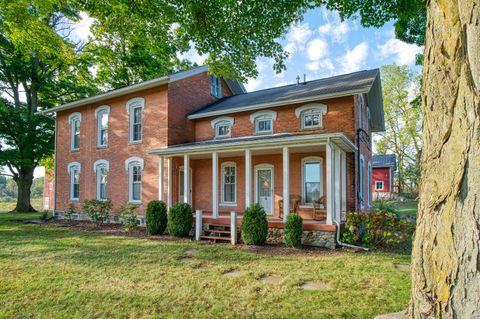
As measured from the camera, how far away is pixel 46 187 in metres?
30.2

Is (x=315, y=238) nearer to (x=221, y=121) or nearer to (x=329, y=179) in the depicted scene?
(x=329, y=179)

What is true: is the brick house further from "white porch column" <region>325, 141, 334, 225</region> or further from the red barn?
the red barn

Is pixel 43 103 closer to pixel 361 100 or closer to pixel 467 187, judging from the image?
pixel 361 100

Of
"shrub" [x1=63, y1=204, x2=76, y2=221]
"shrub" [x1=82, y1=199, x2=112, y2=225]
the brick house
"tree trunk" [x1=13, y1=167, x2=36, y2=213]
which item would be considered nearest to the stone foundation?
the brick house

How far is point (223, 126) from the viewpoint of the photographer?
13.8m

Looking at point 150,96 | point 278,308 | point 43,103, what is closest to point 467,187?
point 278,308

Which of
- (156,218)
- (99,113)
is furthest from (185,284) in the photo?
(99,113)

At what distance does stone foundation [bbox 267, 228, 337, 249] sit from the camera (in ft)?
A: 29.1

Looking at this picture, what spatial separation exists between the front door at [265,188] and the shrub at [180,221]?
332 cm

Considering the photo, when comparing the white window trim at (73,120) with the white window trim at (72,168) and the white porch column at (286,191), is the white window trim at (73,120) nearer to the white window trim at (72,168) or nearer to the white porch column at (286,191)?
the white window trim at (72,168)

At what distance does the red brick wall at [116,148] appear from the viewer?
44.3ft

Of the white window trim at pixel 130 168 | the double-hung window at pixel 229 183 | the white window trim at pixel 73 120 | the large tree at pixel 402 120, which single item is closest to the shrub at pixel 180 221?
the double-hung window at pixel 229 183

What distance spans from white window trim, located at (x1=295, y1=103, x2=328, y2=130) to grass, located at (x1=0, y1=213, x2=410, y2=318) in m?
5.36

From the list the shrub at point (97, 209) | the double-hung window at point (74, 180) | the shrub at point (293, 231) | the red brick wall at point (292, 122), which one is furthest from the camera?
the double-hung window at point (74, 180)
